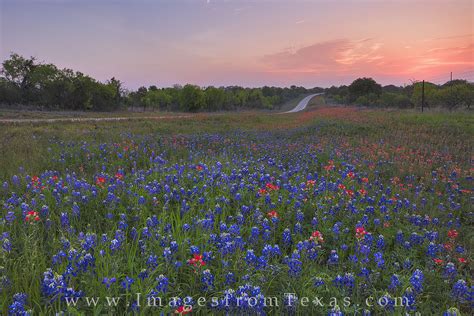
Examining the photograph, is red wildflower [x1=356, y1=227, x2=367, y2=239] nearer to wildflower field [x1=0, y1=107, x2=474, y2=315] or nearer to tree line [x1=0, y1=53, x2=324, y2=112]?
wildflower field [x1=0, y1=107, x2=474, y2=315]

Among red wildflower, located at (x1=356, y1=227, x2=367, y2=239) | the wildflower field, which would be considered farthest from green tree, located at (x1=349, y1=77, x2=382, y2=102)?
red wildflower, located at (x1=356, y1=227, x2=367, y2=239)

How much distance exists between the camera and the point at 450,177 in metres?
7.68

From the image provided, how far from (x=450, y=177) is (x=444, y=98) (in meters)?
44.2

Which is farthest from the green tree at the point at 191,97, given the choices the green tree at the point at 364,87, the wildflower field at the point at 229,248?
the wildflower field at the point at 229,248

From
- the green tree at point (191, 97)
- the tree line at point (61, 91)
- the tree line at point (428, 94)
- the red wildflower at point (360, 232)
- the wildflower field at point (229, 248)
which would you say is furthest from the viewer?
the green tree at point (191, 97)

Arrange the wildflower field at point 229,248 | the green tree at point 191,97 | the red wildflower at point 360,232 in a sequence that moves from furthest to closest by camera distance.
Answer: the green tree at point 191,97
the red wildflower at point 360,232
the wildflower field at point 229,248

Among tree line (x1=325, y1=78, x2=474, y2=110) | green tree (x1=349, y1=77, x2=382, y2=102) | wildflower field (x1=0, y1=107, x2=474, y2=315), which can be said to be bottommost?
wildflower field (x1=0, y1=107, x2=474, y2=315)

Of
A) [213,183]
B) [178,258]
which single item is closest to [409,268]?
[178,258]

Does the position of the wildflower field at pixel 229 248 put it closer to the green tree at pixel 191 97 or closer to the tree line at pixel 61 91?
the tree line at pixel 61 91

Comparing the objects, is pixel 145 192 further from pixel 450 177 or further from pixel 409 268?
pixel 450 177

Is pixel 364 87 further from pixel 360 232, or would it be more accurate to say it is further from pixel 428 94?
pixel 360 232

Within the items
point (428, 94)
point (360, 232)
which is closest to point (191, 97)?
point (428, 94)

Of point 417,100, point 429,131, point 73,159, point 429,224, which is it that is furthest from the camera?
→ point 417,100

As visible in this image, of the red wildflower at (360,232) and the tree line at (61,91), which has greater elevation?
the tree line at (61,91)
